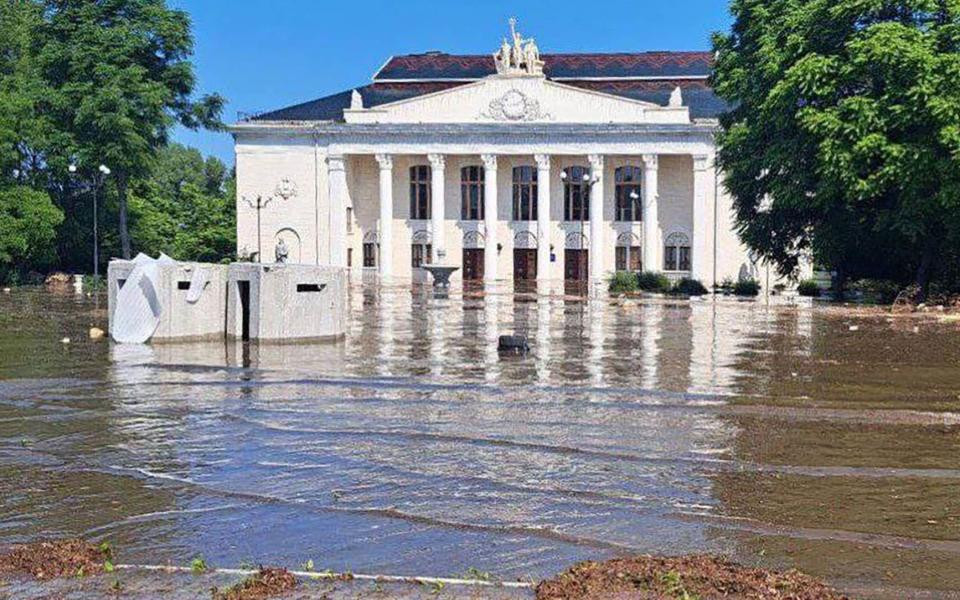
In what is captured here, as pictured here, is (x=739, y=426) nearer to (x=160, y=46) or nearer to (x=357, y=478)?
(x=357, y=478)

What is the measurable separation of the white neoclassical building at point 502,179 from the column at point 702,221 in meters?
0.10

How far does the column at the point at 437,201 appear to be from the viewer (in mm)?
75688

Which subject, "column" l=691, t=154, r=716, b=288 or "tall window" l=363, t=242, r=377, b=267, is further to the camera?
"tall window" l=363, t=242, r=377, b=267

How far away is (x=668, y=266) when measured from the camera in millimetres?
75438

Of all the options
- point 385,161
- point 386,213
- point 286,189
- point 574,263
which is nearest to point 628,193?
point 574,263

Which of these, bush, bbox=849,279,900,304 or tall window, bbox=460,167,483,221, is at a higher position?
tall window, bbox=460,167,483,221

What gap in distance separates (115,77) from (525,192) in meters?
30.7

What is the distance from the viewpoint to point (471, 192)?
78312 mm

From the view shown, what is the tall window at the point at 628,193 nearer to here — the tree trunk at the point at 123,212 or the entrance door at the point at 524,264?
the entrance door at the point at 524,264

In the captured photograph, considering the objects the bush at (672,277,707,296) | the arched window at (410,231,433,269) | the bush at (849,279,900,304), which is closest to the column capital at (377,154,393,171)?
the arched window at (410,231,433,269)

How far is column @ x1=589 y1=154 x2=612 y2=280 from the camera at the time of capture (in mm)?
73681

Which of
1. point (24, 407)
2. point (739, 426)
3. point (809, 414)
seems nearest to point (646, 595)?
point (739, 426)

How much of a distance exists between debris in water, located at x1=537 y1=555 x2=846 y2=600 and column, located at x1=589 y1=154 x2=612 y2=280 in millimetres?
67323

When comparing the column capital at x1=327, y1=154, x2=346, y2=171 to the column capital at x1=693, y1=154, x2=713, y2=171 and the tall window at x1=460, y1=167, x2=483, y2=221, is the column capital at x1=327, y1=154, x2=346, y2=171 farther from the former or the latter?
the column capital at x1=693, y1=154, x2=713, y2=171
